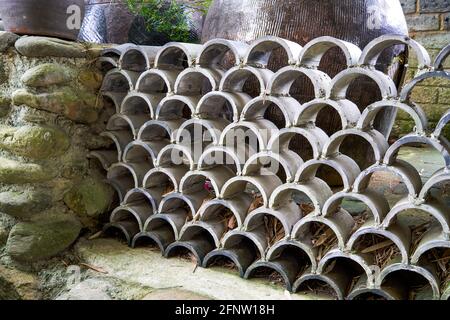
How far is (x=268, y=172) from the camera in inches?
64.2

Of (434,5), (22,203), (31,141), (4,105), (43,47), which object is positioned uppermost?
(434,5)

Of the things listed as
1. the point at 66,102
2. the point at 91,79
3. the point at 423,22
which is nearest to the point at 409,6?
the point at 423,22

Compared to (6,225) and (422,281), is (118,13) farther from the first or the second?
(422,281)

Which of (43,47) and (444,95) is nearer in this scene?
(43,47)

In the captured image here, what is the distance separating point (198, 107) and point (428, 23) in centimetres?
271

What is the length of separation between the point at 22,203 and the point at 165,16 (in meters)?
1.19

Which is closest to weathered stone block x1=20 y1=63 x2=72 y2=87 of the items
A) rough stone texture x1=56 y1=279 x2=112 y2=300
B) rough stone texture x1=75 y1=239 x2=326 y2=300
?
rough stone texture x1=75 y1=239 x2=326 y2=300

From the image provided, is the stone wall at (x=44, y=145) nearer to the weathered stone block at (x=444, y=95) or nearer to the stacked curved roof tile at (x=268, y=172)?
the stacked curved roof tile at (x=268, y=172)

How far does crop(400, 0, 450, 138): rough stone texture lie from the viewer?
3.47 meters

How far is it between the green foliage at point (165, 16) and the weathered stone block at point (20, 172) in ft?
3.30

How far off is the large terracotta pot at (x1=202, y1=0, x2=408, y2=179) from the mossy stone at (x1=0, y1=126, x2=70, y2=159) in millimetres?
857

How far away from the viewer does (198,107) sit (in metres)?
1.64

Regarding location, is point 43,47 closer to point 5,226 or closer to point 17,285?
point 5,226

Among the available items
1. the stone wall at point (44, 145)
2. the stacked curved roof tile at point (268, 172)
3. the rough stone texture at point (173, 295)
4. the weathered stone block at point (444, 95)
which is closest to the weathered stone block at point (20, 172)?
the stone wall at point (44, 145)
